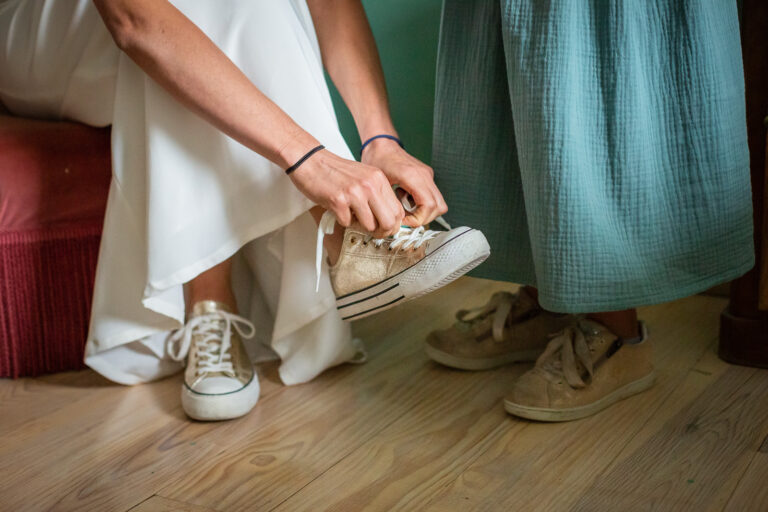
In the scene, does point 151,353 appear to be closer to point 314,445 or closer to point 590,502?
point 314,445

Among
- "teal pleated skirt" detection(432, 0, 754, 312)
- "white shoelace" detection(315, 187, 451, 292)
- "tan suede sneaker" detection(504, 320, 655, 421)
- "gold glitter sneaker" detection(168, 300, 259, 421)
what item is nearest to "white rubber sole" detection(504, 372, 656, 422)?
"tan suede sneaker" detection(504, 320, 655, 421)

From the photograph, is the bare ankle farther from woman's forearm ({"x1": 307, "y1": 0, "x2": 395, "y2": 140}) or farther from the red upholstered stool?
the red upholstered stool

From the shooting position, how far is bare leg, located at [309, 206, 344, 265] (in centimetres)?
90

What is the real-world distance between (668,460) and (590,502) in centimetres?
12

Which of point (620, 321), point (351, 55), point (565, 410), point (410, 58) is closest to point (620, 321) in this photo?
point (620, 321)

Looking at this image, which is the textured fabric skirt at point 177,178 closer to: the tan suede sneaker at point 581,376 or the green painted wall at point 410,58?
the tan suede sneaker at point 581,376

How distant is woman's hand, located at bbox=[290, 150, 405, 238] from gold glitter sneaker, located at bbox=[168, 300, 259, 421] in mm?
279

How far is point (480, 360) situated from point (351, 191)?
37 centimetres

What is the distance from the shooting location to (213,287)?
1.01 metres

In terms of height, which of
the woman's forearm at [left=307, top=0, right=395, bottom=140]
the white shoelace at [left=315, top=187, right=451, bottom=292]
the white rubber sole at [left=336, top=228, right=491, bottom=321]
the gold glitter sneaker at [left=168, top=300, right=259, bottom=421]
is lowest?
the gold glitter sneaker at [left=168, top=300, right=259, bottom=421]

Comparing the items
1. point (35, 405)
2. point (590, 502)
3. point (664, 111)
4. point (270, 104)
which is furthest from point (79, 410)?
point (664, 111)

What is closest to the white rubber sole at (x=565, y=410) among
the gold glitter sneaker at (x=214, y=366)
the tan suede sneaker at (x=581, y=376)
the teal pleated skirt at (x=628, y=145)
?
the tan suede sneaker at (x=581, y=376)

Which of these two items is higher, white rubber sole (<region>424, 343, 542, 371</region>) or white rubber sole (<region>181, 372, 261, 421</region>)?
white rubber sole (<region>181, 372, 261, 421</region>)

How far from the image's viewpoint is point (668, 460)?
2.46ft
